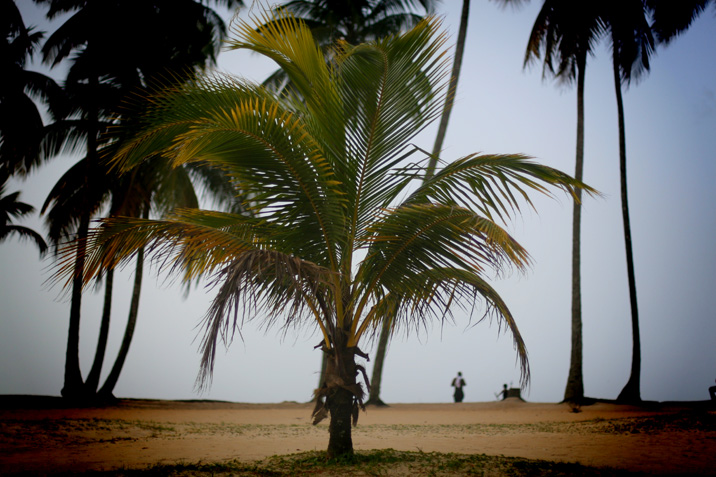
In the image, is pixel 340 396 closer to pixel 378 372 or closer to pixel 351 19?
pixel 378 372

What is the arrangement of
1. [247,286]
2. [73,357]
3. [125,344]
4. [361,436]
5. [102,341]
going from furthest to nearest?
[125,344], [102,341], [73,357], [361,436], [247,286]

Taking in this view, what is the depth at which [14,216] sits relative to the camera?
2300 centimetres

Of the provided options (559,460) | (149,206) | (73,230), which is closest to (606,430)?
(559,460)

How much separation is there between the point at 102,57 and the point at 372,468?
45.0 feet

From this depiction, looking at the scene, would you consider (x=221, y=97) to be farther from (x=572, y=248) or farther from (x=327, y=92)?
(x=572, y=248)

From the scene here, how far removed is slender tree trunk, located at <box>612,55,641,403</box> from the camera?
552 inches

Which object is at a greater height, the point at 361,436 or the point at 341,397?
the point at 341,397

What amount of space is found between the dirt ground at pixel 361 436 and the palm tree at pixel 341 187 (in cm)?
204

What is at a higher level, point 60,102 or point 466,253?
point 60,102

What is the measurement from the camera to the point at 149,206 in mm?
15555

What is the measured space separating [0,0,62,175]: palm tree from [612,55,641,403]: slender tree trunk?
15998 mm

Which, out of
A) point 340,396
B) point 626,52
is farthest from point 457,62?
point 340,396

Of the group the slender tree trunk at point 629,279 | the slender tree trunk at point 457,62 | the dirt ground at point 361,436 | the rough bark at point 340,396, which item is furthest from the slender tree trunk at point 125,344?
the slender tree trunk at point 629,279

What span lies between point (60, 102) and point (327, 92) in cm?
1394
